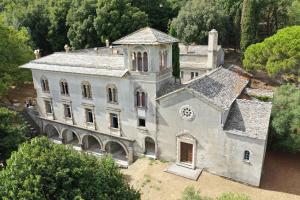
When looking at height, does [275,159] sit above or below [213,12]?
below

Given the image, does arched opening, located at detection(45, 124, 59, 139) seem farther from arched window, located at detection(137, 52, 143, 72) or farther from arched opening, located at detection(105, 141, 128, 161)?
arched window, located at detection(137, 52, 143, 72)

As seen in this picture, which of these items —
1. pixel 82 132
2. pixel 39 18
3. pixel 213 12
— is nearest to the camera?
pixel 82 132

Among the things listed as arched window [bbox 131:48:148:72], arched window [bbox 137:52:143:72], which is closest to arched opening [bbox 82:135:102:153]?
arched window [bbox 131:48:148:72]

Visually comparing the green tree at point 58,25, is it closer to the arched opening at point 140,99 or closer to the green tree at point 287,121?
the arched opening at point 140,99

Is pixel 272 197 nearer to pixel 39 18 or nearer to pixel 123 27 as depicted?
pixel 123 27

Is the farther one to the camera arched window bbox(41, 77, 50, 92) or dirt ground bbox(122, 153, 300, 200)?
arched window bbox(41, 77, 50, 92)

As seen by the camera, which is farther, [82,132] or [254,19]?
[254,19]

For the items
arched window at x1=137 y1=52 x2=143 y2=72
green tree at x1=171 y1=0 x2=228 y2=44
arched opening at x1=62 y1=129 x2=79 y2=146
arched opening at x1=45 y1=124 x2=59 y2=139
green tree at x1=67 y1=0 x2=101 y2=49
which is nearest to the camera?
arched window at x1=137 y1=52 x2=143 y2=72

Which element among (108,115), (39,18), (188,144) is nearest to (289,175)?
(188,144)
